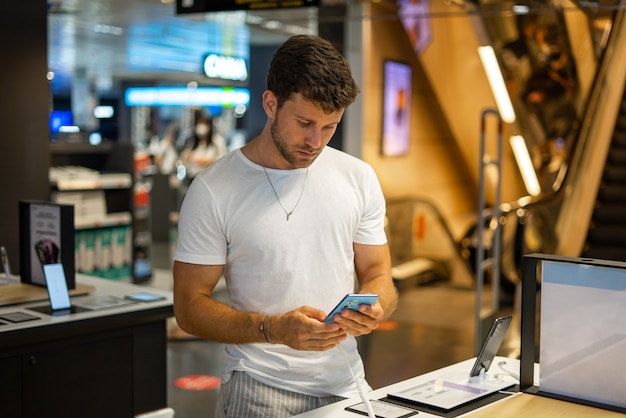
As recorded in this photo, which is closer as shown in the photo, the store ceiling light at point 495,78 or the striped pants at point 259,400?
the striped pants at point 259,400

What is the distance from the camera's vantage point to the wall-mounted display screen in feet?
34.8

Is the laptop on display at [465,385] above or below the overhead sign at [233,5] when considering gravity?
below

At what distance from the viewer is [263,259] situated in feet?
8.59

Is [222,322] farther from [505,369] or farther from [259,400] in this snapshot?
[505,369]

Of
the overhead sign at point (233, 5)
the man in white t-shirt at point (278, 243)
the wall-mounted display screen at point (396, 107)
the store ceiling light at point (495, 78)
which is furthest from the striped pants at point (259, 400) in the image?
the store ceiling light at point (495, 78)

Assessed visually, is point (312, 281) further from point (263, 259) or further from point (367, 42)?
point (367, 42)

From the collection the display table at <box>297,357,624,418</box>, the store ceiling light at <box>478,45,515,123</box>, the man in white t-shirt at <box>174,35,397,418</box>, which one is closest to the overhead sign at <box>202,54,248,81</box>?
the store ceiling light at <box>478,45,515,123</box>

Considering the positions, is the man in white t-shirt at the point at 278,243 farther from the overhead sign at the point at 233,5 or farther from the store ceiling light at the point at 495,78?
the store ceiling light at the point at 495,78

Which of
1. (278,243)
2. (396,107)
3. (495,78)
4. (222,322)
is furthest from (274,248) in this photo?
(495,78)

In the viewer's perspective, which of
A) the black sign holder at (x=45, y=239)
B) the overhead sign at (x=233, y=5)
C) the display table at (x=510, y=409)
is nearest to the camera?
the display table at (x=510, y=409)

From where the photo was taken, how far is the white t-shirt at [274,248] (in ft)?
8.55

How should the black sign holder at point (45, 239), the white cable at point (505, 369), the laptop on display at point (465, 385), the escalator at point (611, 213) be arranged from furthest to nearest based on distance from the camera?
the escalator at point (611, 213), the black sign holder at point (45, 239), the white cable at point (505, 369), the laptop on display at point (465, 385)

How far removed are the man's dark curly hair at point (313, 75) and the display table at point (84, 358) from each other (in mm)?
1603

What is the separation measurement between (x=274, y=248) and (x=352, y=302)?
424 mm
